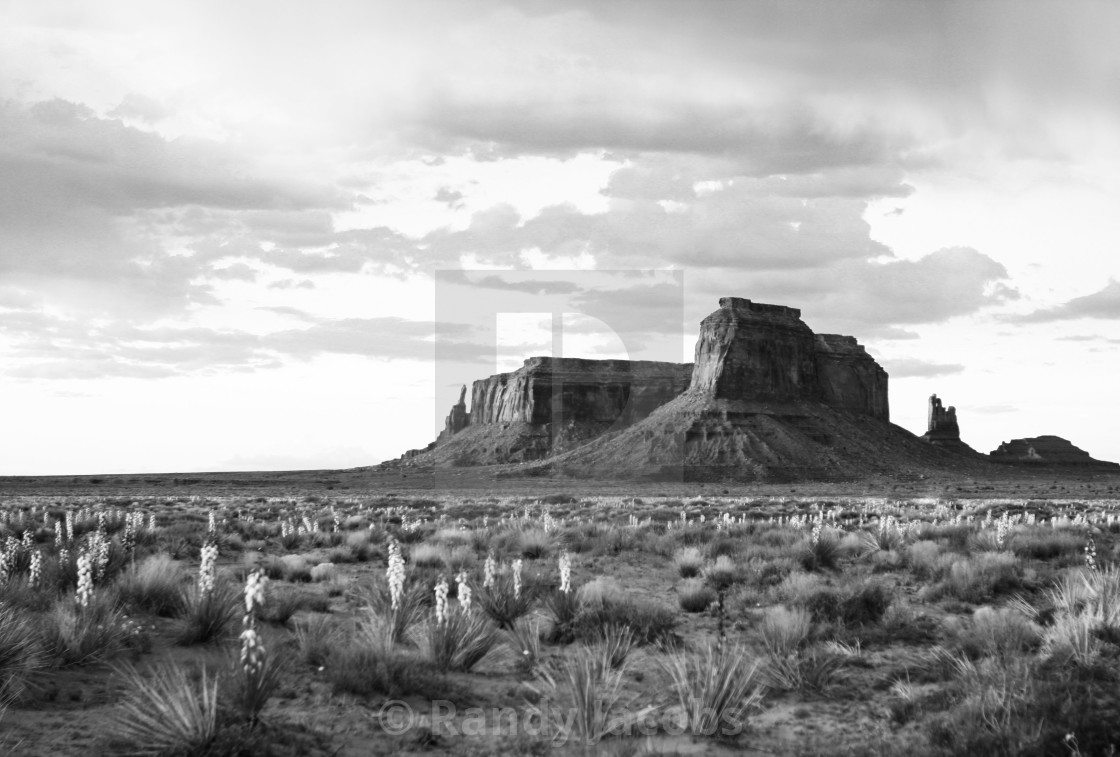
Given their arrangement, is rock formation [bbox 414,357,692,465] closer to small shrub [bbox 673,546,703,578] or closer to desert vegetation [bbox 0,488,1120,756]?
small shrub [bbox 673,546,703,578]

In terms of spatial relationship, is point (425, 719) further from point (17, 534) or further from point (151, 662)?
point (17, 534)

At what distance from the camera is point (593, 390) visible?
164750 mm

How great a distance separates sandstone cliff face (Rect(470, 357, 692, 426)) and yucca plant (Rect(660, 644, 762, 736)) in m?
150

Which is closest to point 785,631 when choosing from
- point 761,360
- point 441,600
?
point 441,600

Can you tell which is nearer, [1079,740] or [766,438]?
[1079,740]

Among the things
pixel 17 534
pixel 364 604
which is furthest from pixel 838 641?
pixel 17 534

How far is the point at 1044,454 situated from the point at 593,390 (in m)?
89.2

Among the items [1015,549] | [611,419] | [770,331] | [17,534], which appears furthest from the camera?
[611,419]

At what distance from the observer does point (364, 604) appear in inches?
445

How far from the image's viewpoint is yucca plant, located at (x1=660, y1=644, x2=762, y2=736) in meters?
6.54

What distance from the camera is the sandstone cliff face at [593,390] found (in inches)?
6339

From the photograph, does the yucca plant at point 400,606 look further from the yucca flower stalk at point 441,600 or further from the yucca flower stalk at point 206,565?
the yucca flower stalk at point 206,565

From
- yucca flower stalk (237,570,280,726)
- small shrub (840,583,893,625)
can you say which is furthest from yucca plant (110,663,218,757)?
small shrub (840,583,893,625)

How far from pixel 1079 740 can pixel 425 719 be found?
4905mm
